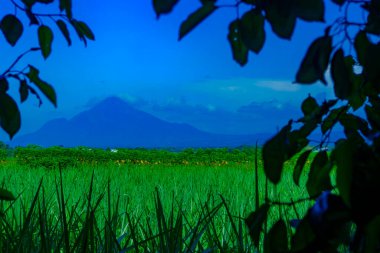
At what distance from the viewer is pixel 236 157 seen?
12.6 m

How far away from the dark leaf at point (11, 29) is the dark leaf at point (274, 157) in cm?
77

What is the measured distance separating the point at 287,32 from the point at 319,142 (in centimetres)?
50

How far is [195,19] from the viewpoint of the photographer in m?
0.95

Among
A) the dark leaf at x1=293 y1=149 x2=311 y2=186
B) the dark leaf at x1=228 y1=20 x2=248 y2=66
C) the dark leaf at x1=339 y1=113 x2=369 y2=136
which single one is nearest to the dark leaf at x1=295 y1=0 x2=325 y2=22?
the dark leaf at x1=228 y1=20 x2=248 y2=66

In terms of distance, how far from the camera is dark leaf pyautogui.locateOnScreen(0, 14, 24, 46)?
56.6 inches

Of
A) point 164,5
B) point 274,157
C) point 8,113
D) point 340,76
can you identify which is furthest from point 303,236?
point 8,113

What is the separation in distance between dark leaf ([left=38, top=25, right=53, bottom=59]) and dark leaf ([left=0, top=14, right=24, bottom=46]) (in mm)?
62

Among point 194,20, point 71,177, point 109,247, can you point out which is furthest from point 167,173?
point 194,20

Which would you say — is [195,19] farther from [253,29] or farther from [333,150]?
[333,150]

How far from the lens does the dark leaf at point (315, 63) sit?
3.09ft

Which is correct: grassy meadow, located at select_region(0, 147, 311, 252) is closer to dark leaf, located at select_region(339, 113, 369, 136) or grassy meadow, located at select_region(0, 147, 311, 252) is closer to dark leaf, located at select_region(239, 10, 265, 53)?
dark leaf, located at select_region(339, 113, 369, 136)

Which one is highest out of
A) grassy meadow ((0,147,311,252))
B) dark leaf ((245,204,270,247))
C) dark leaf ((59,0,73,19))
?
dark leaf ((59,0,73,19))

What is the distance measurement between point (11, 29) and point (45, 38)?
10 cm

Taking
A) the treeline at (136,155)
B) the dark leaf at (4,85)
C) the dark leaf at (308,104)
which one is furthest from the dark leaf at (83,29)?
the treeline at (136,155)
